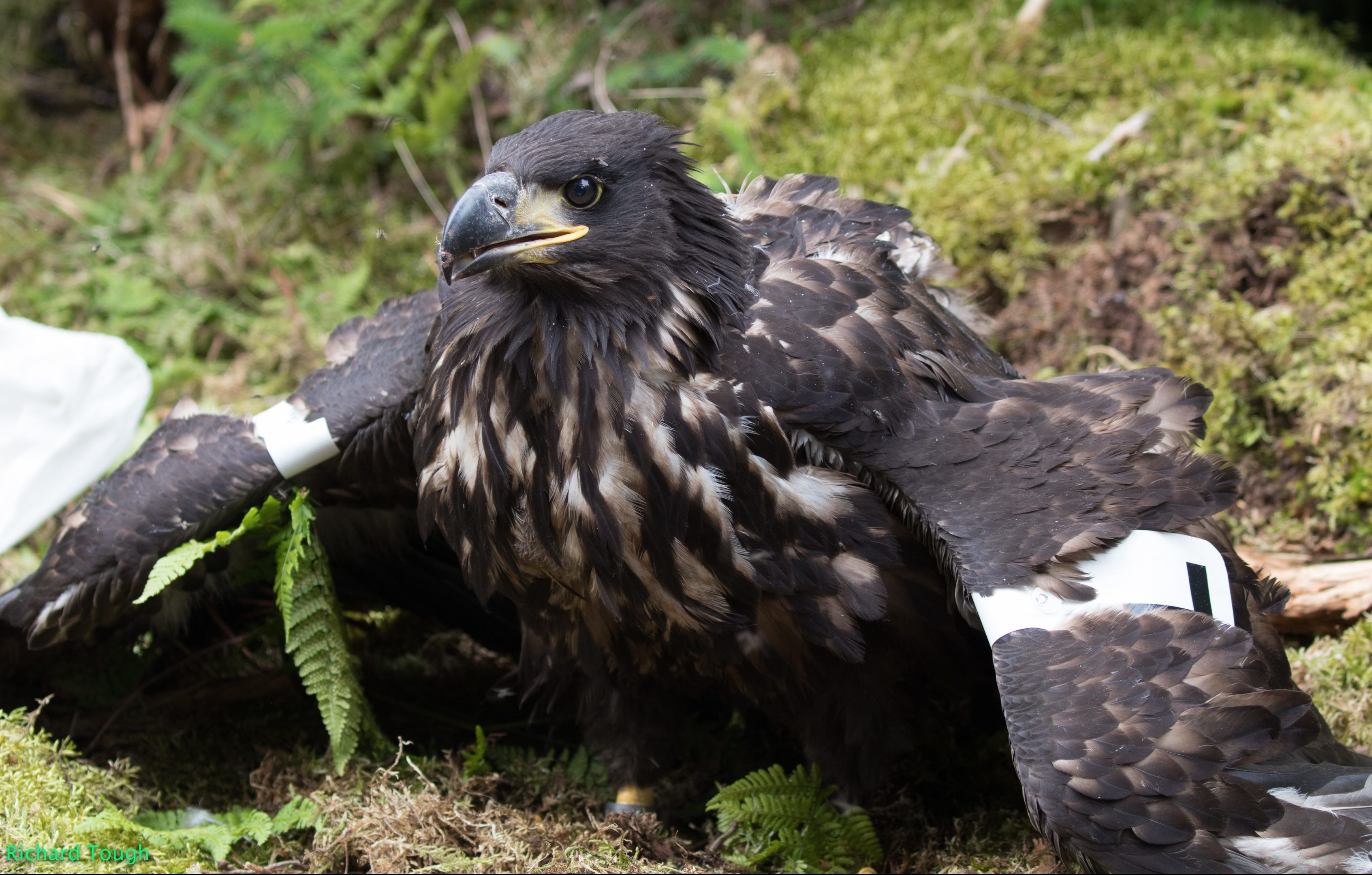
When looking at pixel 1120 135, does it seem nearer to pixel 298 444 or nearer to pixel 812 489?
pixel 812 489

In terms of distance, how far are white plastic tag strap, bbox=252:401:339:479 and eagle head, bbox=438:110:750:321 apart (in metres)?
0.87

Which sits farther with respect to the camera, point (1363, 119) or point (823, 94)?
point (823, 94)

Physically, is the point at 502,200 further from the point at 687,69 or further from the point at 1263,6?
the point at 1263,6

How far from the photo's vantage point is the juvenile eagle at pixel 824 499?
2.29 meters

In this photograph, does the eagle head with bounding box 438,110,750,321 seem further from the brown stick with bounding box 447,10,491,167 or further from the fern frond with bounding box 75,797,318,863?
the brown stick with bounding box 447,10,491,167

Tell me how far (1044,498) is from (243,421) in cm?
234

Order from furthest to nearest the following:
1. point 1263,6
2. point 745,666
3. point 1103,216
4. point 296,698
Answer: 1. point 1263,6
2. point 1103,216
3. point 296,698
4. point 745,666

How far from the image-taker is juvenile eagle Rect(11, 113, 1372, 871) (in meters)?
2.29

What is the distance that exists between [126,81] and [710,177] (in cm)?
429

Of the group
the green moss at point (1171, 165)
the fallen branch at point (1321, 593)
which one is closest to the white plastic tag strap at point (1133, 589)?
the fallen branch at point (1321, 593)

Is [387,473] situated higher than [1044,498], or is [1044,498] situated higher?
[1044,498]

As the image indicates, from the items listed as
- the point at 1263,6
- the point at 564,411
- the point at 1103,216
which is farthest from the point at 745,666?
the point at 1263,6

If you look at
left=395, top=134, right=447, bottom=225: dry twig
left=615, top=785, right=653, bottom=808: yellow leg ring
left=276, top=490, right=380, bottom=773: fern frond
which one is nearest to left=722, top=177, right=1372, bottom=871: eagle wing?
left=615, top=785, right=653, bottom=808: yellow leg ring

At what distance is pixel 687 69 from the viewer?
5719mm
